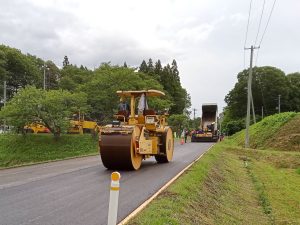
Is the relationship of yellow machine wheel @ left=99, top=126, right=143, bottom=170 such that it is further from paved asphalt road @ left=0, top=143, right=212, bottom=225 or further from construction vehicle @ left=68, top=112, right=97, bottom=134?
construction vehicle @ left=68, top=112, right=97, bottom=134

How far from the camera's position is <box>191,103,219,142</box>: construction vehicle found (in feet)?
182

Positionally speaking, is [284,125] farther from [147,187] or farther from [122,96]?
[147,187]

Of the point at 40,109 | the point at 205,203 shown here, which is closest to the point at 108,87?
the point at 40,109

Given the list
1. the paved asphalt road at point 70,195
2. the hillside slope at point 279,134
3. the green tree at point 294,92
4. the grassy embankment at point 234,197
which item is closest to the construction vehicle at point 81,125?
the hillside slope at point 279,134

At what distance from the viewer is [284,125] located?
41.3m

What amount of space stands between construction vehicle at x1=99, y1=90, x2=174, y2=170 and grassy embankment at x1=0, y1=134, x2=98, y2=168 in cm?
1958

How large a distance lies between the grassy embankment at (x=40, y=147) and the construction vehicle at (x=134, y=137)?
64.2ft

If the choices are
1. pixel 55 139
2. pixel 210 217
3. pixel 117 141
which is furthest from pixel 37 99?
pixel 210 217

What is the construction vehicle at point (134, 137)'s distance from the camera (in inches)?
679

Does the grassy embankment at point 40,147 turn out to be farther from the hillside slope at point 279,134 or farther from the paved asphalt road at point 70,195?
the paved asphalt road at point 70,195

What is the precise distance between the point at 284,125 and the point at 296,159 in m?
12.6

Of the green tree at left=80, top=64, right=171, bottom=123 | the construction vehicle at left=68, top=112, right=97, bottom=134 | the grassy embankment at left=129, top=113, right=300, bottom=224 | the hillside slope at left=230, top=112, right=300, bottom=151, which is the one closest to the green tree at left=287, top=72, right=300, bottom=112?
the hillside slope at left=230, top=112, right=300, bottom=151

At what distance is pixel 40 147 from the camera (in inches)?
1699

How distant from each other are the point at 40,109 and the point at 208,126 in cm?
2276
